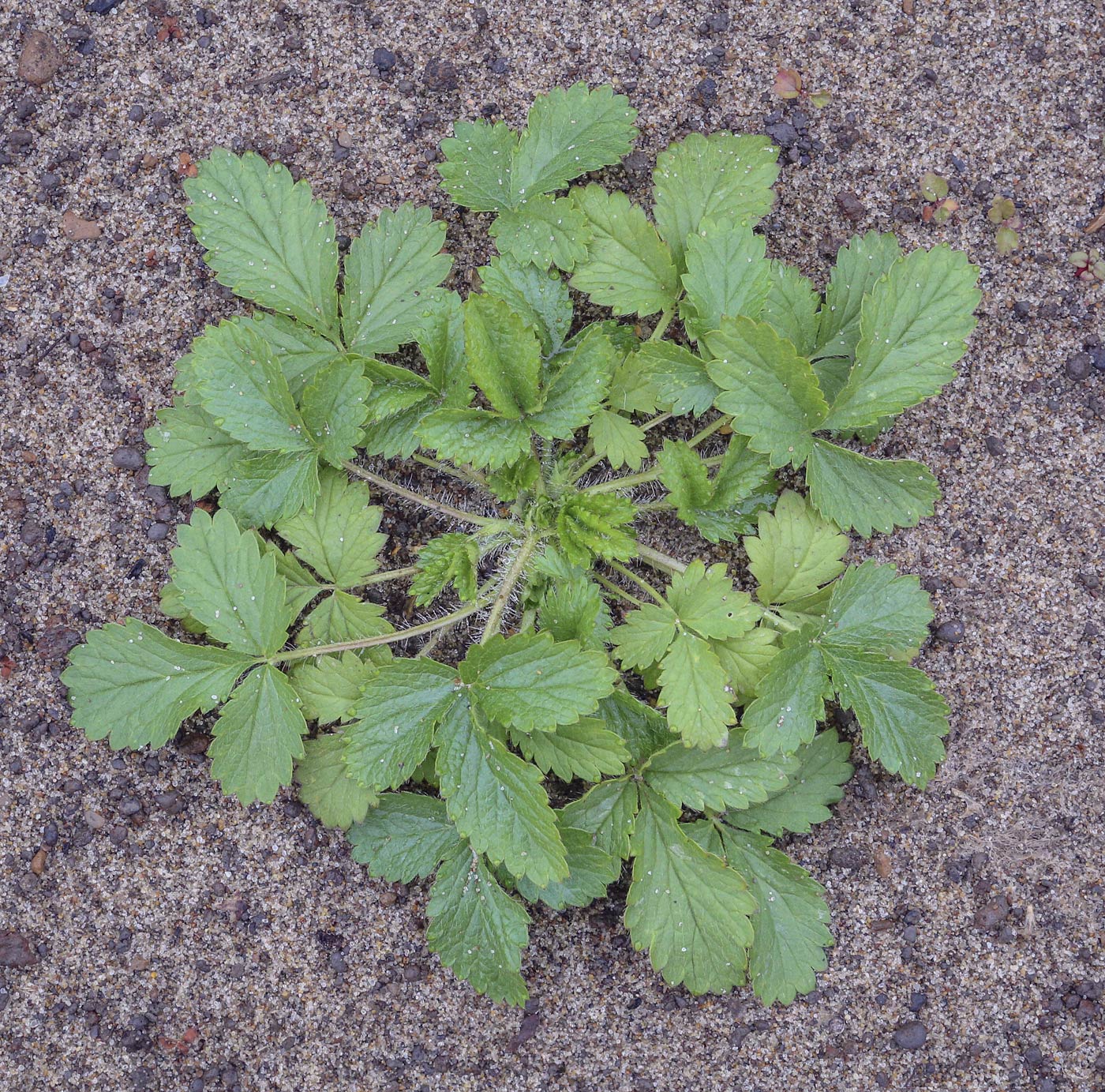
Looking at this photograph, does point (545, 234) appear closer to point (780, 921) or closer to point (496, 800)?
point (496, 800)

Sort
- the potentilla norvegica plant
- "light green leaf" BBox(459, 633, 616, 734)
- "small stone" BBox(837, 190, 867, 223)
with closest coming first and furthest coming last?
"light green leaf" BBox(459, 633, 616, 734) → the potentilla norvegica plant → "small stone" BBox(837, 190, 867, 223)

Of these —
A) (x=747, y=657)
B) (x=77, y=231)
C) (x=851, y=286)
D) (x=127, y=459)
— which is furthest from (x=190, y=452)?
(x=851, y=286)

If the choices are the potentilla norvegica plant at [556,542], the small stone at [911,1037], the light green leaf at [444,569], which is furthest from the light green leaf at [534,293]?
the small stone at [911,1037]

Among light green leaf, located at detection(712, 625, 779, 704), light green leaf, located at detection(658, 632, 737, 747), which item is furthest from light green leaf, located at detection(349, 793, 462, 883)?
light green leaf, located at detection(712, 625, 779, 704)

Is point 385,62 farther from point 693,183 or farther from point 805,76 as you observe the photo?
point 805,76

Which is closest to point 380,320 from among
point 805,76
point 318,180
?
point 318,180

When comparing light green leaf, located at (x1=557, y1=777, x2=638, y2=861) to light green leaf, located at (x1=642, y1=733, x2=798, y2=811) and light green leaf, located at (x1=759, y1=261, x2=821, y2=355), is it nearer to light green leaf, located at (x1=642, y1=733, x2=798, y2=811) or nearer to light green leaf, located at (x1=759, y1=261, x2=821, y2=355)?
light green leaf, located at (x1=642, y1=733, x2=798, y2=811)

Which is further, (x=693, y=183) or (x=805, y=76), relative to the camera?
(x=805, y=76)
